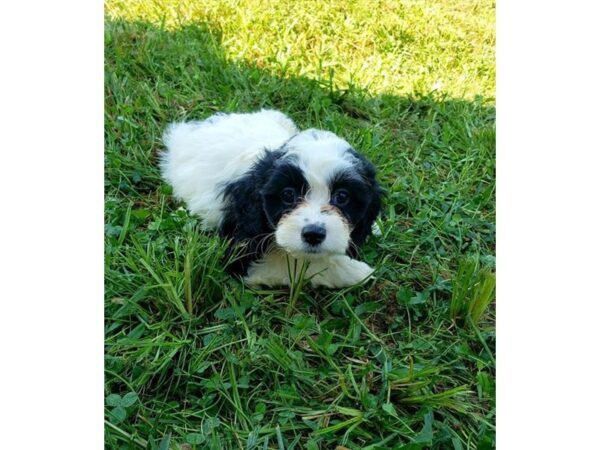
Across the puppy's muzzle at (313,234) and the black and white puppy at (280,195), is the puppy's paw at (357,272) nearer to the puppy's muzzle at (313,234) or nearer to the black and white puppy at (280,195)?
the black and white puppy at (280,195)

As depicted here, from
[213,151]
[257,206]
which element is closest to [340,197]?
[257,206]

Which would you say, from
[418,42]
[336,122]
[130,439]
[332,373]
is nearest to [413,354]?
[332,373]

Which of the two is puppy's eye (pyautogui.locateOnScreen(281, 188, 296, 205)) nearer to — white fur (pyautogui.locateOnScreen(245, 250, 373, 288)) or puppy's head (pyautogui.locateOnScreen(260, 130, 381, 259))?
puppy's head (pyautogui.locateOnScreen(260, 130, 381, 259))

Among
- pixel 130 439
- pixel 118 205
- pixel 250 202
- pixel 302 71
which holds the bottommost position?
pixel 130 439

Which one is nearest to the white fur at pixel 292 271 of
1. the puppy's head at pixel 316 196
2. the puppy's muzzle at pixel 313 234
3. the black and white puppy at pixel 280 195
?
the black and white puppy at pixel 280 195

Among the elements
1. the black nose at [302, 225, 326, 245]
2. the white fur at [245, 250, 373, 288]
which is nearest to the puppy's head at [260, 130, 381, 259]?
the black nose at [302, 225, 326, 245]

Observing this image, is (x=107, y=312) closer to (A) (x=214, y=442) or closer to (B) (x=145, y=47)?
(A) (x=214, y=442)
